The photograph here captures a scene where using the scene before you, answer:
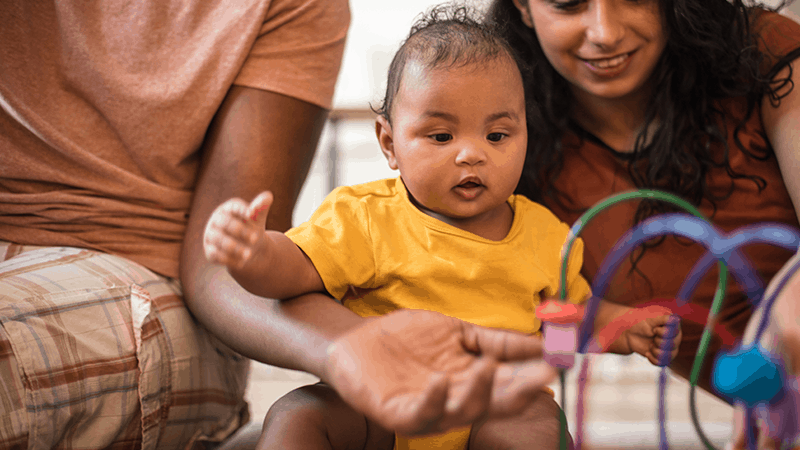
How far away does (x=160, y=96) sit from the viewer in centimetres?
100

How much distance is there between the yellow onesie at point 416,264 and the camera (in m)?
0.84

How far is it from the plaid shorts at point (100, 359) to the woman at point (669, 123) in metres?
0.64

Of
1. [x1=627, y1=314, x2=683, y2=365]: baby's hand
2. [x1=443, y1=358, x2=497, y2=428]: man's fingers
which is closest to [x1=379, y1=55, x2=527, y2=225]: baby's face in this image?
[x1=627, y1=314, x2=683, y2=365]: baby's hand

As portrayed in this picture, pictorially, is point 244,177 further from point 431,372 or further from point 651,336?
point 651,336

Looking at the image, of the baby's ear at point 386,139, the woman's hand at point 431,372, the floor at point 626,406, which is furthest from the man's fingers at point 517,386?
the floor at point 626,406

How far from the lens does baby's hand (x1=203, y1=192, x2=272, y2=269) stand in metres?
0.63

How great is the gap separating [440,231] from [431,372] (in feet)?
1.03

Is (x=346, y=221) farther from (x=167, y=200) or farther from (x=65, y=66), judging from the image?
(x=65, y=66)

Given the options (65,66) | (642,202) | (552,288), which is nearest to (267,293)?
(552,288)

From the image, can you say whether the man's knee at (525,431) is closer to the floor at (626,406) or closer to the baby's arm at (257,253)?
the baby's arm at (257,253)

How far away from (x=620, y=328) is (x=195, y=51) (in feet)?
2.52

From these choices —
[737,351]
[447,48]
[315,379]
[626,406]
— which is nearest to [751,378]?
[737,351]

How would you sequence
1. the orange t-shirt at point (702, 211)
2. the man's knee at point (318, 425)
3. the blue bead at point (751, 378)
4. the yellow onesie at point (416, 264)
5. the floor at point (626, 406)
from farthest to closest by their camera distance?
the floor at point (626, 406), the orange t-shirt at point (702, 211), the yellow onesie at point (416, 264), the man's knee at point (318, 425), the blue bead at point (751, 378)

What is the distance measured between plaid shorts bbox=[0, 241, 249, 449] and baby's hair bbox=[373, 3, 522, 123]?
1.47ft
